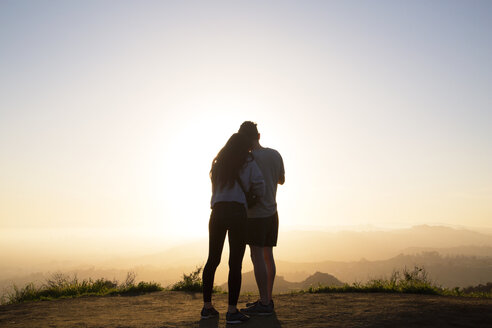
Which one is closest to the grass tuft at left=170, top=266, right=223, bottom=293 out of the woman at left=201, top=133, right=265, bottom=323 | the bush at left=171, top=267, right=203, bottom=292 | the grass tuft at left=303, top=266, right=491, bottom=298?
the bush at left=171, top=267, right=203, bottom=292

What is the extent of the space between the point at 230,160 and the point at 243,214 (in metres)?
0.67

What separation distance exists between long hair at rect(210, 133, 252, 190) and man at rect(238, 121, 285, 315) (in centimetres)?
30

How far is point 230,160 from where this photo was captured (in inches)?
171

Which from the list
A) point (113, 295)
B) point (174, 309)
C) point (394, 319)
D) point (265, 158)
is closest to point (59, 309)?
point (113, 295)

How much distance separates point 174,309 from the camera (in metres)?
5.62

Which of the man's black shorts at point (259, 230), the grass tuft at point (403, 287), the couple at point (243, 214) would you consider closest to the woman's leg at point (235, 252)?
the couple at point (243, 214)

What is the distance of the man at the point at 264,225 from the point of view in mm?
4633

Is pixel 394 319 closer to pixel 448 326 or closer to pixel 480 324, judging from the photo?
pixel 448 326

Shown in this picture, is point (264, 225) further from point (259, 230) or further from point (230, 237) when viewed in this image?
point (230, 237)

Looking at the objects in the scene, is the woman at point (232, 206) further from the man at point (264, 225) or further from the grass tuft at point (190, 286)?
the grass tuft at point (190, 286)

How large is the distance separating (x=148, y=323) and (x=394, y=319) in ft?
9.81

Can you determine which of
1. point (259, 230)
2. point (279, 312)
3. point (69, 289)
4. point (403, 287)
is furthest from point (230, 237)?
point (69, 289)

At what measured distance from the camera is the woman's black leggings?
4242 mm

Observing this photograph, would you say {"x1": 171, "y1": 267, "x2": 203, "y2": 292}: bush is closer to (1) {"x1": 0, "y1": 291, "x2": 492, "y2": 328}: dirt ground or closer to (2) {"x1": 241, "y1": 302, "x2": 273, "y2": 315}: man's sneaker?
(1) {"x1": 0, "y1": 291, "x2": 492, "y2": 328}: dirt ground
